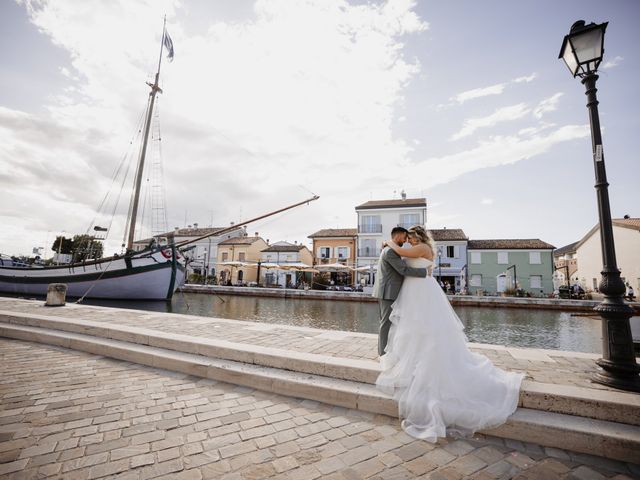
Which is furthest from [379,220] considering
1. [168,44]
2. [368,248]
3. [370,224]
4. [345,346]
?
[345,346]

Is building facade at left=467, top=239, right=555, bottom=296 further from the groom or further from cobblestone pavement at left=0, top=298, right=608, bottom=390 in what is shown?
the groom

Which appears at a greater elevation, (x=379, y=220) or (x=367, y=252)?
(x=379, y=220)

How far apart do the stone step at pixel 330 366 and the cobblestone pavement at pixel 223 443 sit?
0.42 metres

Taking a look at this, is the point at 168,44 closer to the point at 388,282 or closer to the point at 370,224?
the point at 388,282

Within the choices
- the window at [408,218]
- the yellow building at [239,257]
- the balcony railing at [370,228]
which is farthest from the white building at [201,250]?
the window at [408,218]

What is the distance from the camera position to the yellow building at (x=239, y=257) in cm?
4041

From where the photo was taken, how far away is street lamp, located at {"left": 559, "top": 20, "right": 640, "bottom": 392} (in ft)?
9.86

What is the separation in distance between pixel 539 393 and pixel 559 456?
0.54 metres

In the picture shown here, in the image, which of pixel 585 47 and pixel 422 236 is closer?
pixel 585 47

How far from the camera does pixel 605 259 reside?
130 inches

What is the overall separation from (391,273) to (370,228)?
109 feet

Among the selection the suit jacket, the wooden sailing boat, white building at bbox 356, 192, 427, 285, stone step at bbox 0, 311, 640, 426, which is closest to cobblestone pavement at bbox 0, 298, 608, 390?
stone step at bbox 0, 311, 640, 426

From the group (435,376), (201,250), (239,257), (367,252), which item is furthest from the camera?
(201,250)

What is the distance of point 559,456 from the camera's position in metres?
2.27
